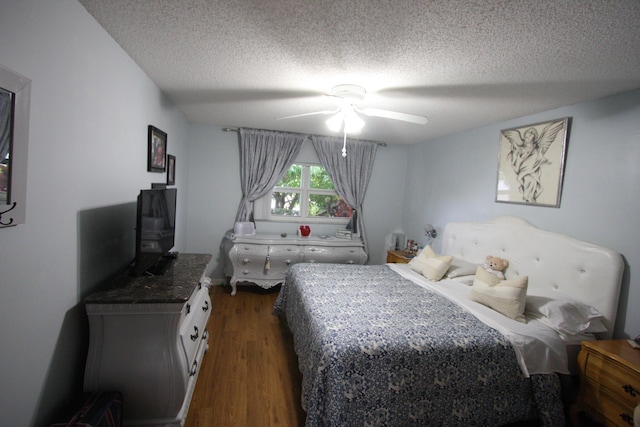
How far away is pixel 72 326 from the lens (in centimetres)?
157

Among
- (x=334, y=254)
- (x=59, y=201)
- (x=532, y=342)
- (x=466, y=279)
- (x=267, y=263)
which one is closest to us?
(x=59, y=201)

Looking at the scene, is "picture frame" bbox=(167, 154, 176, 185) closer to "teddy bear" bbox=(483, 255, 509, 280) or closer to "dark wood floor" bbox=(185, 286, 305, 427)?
"dark wood floor" bbox=(185, 286, 305, 427)

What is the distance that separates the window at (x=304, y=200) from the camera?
462 centimetres

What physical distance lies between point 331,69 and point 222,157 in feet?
8.99

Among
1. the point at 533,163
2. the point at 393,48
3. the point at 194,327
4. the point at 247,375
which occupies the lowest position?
the point at 247,375

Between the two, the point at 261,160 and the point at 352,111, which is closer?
the point at 352,111

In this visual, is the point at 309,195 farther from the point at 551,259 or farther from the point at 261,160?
the point at 551,259

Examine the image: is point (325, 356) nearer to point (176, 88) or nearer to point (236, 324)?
point (236, 324)

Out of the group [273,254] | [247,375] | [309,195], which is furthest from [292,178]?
[247,375]

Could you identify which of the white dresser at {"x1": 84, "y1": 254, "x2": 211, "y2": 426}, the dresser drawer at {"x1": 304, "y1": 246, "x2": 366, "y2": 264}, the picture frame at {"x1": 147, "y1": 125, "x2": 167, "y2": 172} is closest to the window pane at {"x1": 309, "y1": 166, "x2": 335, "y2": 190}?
the dresser drawer at {"x1": 304, "y1": 246, "x2": 366, "y2": 264}

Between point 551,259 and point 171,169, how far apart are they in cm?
368

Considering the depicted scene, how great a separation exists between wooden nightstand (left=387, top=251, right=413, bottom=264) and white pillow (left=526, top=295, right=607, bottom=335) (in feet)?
6.35

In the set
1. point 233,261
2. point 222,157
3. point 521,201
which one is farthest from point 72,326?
point 521,201

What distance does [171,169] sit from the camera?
322 cm
